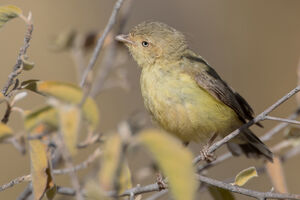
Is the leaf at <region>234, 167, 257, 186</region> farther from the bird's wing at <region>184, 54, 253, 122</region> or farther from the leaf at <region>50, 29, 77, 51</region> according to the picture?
the leaf at <region>50, 29, 77, 51</region>

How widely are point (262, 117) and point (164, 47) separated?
1.91 metres

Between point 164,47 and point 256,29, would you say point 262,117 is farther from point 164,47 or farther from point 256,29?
point 256,29

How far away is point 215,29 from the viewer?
879 centimetres

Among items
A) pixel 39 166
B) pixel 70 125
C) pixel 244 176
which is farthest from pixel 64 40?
pixel 70 125

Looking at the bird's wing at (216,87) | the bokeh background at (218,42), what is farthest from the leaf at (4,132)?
the bokeh background at (218,42)

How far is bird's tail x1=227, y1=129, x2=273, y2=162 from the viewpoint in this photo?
4259 mm

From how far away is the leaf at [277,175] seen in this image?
3457 mm

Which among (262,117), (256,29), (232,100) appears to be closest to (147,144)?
(262,117)

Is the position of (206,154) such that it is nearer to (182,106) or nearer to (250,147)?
(182,106)

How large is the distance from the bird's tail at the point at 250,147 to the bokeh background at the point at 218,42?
2466 millimetres

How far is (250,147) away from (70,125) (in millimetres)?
3273

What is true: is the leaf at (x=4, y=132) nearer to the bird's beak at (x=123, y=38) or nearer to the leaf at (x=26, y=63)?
the leaf at (x=26, y=63)

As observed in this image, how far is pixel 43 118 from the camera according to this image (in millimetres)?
1761

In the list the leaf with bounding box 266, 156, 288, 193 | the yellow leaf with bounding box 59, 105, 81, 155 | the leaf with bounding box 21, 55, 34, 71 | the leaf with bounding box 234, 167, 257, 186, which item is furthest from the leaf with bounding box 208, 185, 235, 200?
the yellow leaf with bounding box 59, 105, 81, 155
